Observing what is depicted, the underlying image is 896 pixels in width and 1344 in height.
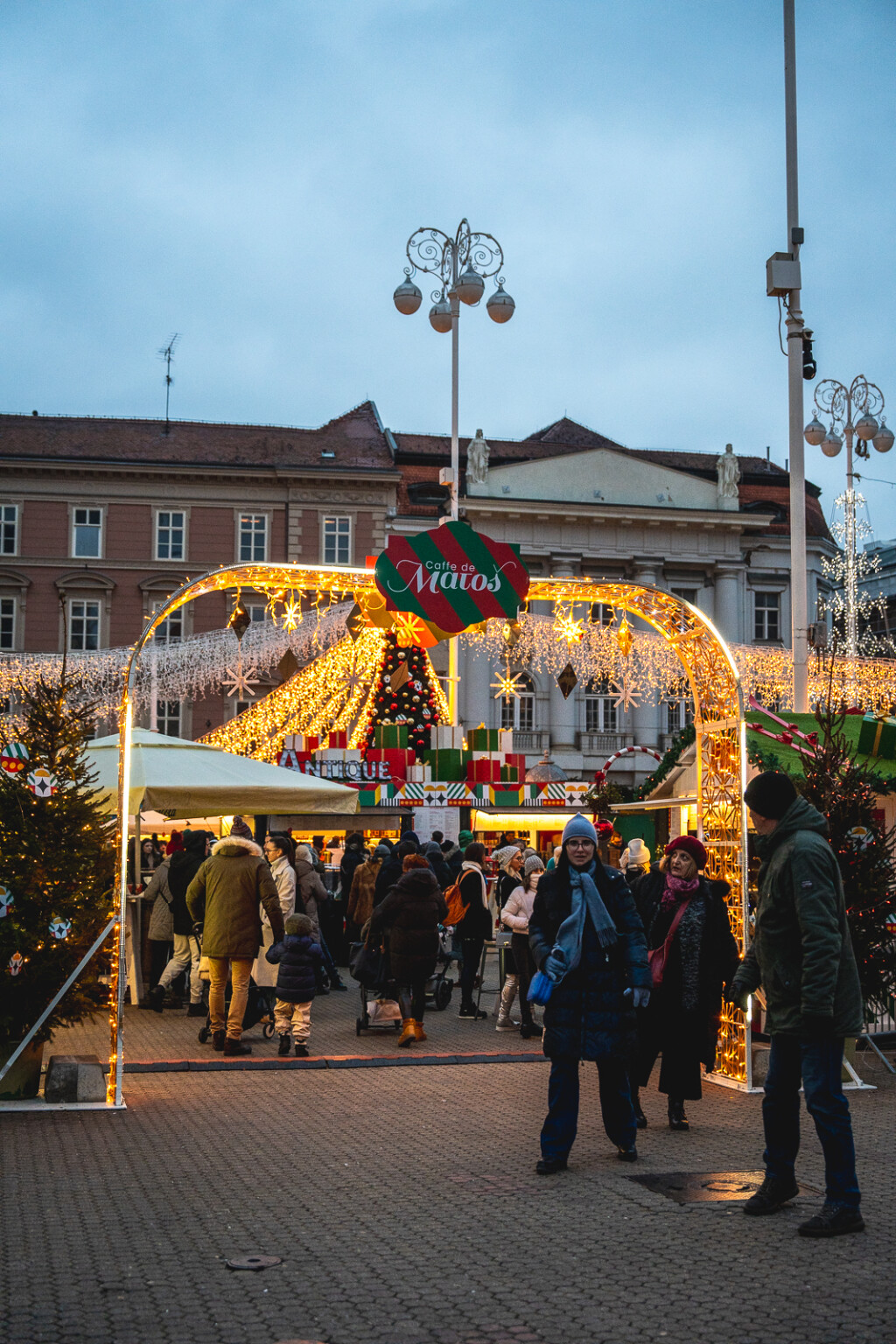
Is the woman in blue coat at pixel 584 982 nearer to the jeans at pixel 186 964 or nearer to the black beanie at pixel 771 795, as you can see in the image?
the black beanie at pixel 771 795

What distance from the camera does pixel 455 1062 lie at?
461 inches

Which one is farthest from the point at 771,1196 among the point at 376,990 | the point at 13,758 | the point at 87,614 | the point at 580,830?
the point at 87,614

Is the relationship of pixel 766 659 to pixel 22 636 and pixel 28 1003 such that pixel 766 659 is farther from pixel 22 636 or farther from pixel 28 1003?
pixel 22 636

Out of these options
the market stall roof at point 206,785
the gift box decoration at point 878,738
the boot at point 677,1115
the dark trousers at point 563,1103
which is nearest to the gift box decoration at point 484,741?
the market stall roof at point 206,785

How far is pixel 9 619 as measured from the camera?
49.8 meters

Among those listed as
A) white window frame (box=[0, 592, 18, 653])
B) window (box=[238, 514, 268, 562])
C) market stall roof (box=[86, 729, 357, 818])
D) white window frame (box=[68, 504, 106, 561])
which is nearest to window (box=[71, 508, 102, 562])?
white window frame (box=[68, 504, 106, 561])

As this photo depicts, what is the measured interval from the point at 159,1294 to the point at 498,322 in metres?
17.7

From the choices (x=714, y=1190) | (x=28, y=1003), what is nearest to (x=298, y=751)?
(x=28, y=1003)

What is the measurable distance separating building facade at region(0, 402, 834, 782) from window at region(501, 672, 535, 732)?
7 centimetres

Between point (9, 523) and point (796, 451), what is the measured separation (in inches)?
1562

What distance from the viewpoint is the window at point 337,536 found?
51.0 m

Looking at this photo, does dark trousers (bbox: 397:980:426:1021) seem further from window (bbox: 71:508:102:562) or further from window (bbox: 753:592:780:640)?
window (bbox: 753:592:780:640)

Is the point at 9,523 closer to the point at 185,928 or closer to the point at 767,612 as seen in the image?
the point at 767,612

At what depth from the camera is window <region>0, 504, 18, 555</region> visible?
50.0 meters
